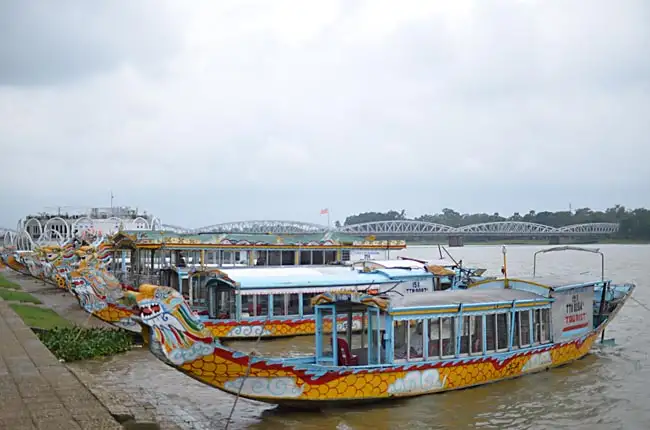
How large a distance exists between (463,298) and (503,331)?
3.95ft

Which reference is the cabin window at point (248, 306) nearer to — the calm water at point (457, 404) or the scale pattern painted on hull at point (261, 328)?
the scale pattern painted on hull at point (261, 328)

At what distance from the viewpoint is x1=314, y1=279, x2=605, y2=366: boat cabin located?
11766mm

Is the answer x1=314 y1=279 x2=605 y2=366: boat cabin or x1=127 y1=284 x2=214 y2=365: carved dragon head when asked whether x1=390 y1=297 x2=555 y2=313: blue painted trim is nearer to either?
x1=314 y1=279 x2=605 y2=366: boat cabin

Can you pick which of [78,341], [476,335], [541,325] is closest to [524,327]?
[541,325]

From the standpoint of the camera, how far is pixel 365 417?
445 inches

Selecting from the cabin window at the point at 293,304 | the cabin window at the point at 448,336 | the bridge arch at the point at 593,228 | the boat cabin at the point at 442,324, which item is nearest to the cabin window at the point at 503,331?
the boat cabin at the point at 442,324

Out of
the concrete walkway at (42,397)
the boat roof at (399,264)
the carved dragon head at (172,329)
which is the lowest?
the concrete walkway at (42,397)

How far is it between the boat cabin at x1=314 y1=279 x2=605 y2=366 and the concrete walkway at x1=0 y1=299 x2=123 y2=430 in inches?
182

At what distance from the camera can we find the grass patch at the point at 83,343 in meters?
15.4

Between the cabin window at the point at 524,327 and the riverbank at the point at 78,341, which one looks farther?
the cabin window at the point at 524,327

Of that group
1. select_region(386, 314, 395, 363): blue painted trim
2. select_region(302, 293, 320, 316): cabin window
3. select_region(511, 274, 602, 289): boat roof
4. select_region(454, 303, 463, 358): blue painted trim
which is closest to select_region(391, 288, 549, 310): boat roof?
select_region(454, 303, 463, 358): blue painted trim

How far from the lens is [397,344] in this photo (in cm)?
1205

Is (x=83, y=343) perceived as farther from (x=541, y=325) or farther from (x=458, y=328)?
(x=541, y=325)

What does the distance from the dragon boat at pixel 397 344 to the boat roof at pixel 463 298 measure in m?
0.02
